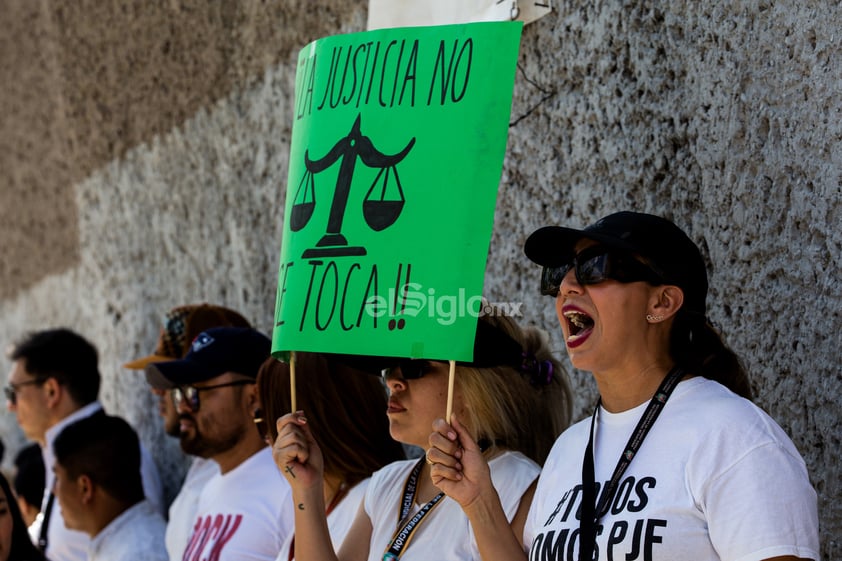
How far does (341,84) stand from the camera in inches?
113

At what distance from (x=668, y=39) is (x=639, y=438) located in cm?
142

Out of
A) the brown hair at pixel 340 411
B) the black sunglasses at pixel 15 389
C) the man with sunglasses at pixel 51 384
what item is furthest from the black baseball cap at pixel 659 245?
the black sunglasses at pixel 15 389

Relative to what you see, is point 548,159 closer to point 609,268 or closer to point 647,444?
point 609,268

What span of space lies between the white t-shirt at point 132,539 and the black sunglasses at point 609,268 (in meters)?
2.68

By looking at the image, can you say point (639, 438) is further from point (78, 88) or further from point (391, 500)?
point (78, 88)

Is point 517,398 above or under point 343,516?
above

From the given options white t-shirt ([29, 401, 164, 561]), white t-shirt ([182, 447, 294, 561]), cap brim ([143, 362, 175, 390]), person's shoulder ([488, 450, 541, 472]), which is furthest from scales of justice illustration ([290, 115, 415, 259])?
white t-shirt ([29, 401, 164, 561])

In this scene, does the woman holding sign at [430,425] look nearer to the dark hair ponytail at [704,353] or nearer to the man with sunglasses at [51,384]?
the dark hair ponytail at [704,353]

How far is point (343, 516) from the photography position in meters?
3.29

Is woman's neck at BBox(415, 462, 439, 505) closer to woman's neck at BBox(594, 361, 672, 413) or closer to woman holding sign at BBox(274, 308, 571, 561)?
woman holding sign at BBox(274, 308, 571, 561)

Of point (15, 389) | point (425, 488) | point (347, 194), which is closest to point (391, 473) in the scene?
point (425, 488)

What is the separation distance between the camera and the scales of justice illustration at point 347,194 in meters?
2.70

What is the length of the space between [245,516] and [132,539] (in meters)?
1.05

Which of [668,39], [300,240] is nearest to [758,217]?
[668,39]
